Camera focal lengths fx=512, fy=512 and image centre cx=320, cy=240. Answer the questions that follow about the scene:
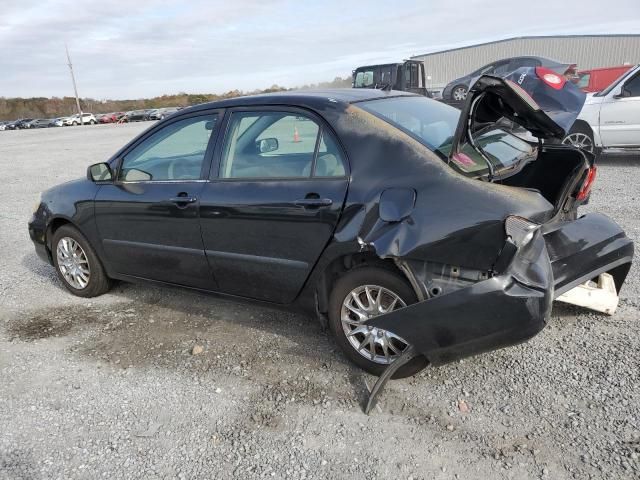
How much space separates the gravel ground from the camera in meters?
2.38

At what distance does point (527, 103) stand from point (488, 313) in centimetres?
121

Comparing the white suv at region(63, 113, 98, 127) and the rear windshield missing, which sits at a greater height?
the white suv at region(63, 113, 98, 127)

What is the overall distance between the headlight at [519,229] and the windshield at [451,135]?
0.39 meters

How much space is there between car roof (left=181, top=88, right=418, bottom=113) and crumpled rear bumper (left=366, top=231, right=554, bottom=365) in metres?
1.37

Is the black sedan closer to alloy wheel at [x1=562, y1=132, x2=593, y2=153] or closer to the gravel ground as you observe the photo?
the gravel ground

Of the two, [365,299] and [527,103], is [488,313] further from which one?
[527,103]

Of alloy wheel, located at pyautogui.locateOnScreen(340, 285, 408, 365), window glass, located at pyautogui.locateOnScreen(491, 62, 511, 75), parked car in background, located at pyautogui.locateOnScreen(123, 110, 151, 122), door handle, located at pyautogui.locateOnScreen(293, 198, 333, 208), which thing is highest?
parked car in background, located at pyautogui.locateOnScreen(123, 110, 151, 122)

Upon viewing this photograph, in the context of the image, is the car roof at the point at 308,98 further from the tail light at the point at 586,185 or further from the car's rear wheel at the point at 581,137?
the car's rear wheel at the point at 581,137

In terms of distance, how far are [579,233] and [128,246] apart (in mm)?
3172

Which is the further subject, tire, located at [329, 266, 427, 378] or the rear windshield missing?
the rear windshield missing

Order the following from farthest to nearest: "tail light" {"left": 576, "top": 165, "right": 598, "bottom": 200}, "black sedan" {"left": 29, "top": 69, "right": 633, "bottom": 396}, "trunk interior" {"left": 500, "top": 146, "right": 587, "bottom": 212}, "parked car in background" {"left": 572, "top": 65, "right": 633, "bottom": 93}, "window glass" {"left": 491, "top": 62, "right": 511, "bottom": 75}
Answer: "window glass" {"left": 491, "top": 62, "right": 511, "bottom": 75}
"parked car in background" {"left": 572, "top": 65, "right": 633, "bottom": 93}
"trunk interior" {"left": 500, "top": 146, "right": 587, "bottom": 212}
"tail light" {"left": 576, "top": 165, "right": 598, "bottom": 200}
"black sedan" {"left": 29, "top": 69, "right": 633, "bottom": 396}

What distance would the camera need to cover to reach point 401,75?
17797 mm

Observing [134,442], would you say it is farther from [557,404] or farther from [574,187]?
[574,187]

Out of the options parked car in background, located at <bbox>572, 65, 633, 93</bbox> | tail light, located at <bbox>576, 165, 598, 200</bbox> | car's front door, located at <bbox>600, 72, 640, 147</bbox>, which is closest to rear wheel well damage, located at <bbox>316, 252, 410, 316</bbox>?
tail light, located at <bbox>576, 165, 598, 200</bbox>
